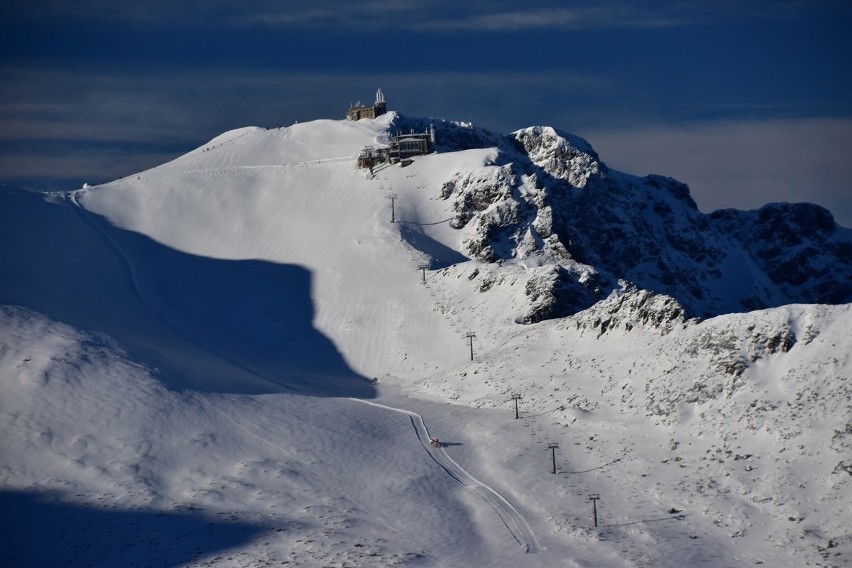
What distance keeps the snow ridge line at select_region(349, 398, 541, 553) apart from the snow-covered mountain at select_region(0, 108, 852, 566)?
0.20 metres

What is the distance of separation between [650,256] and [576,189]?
1367 centimetres

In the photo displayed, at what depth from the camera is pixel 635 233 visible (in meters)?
151

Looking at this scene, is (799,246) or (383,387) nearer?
(383,387)

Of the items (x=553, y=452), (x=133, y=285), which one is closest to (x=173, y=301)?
(x=133, y=285)

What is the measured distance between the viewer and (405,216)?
126125 mm

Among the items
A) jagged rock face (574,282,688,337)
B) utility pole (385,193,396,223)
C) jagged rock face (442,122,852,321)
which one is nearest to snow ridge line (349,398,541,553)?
jagged rock face (574,282,688,337)

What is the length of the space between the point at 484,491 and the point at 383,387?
88.5ft

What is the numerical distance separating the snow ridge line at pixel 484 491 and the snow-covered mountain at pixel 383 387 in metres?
0.20

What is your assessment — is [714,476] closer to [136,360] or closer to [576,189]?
[136,360]

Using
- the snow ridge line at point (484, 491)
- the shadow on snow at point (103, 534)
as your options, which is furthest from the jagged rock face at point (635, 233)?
the shadow on snow at point (103, 534)

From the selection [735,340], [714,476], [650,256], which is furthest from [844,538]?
[650,256]

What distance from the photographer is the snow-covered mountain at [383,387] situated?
210 feet

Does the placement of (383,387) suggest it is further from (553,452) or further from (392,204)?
(392,204)

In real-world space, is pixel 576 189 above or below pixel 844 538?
above
